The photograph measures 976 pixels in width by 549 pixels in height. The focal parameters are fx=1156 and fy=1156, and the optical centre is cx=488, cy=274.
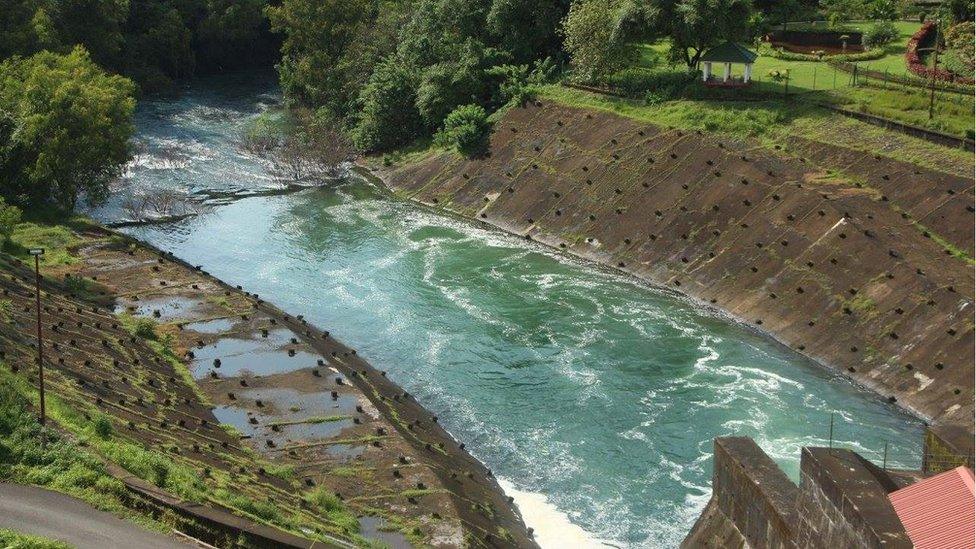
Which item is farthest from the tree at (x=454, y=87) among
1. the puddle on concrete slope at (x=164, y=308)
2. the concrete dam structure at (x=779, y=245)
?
the puddle on concrete slope at (x=164, y=308)

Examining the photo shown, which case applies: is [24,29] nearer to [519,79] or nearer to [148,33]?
[148,33]

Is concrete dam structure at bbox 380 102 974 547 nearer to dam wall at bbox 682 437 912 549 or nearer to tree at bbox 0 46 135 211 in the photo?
dam wall at bbox 682 437 912 549

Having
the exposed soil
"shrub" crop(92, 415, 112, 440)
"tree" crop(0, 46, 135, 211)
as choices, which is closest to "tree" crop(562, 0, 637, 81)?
"tree" crop(0, 46, 135, 211)

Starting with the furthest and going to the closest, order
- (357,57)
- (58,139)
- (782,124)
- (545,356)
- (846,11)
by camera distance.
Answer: (357,57) < (846,11) < (782,124) < (58,139) < (545,356)

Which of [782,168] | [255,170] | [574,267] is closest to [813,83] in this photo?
[782,168]

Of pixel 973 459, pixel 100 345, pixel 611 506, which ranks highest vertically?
pixel 973 459

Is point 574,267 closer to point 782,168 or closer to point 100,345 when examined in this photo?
point 782,168

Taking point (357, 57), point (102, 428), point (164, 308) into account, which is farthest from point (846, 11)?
point (102, 428)
